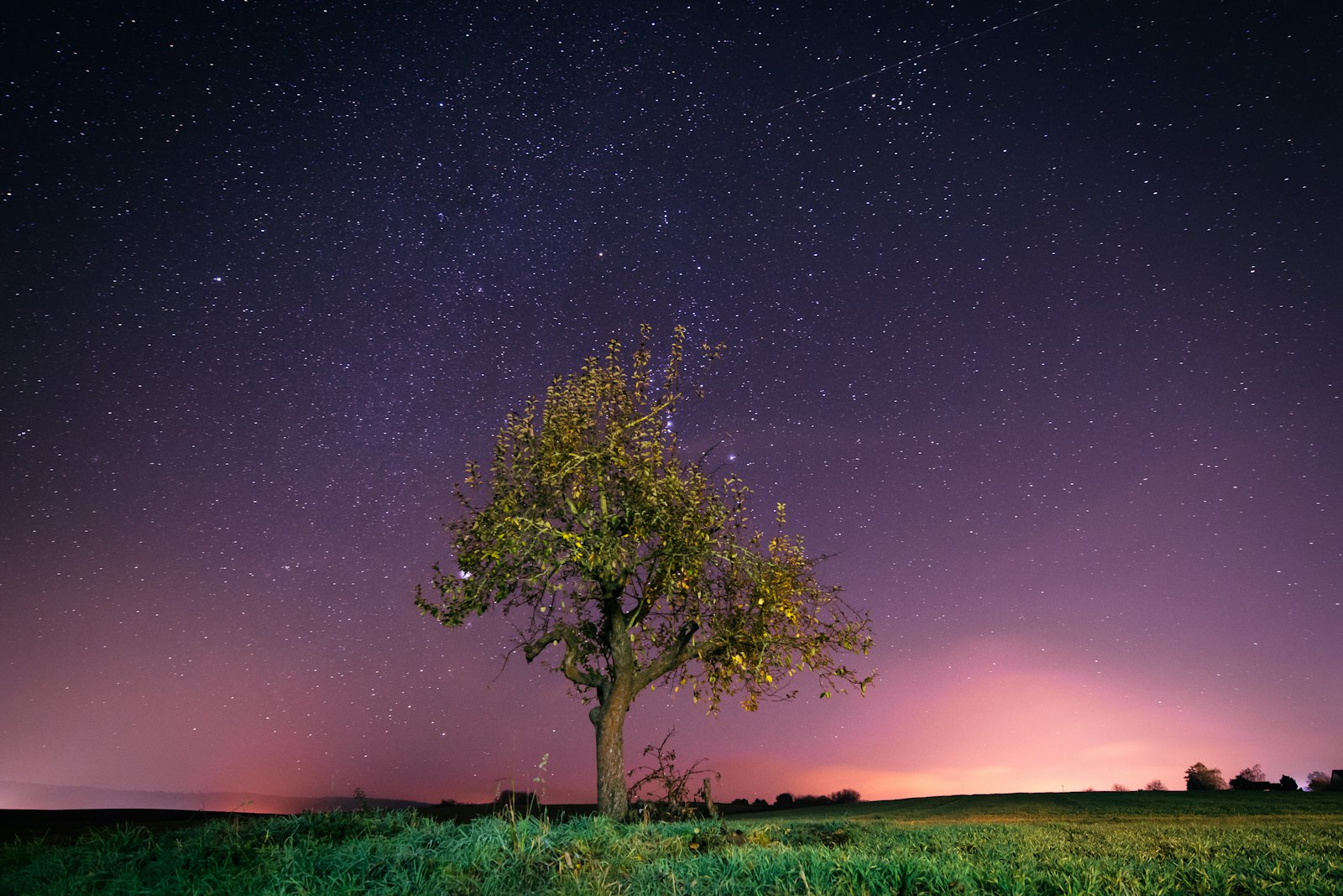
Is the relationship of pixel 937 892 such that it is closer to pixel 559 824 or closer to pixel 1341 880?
pixel 1341 880

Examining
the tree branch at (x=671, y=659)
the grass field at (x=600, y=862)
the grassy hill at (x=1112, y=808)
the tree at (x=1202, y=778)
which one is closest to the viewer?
the grass field at (x=600, y=862)

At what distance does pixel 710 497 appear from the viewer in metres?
21.4

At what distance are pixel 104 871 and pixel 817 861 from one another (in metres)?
7.87

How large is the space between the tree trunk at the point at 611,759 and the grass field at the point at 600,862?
748cm

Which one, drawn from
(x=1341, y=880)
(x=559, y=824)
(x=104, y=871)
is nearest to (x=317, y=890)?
(x=104, y=871)

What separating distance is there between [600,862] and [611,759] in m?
12.6

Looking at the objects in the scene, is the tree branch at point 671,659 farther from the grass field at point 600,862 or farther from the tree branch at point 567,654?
the grass field at point 600,862

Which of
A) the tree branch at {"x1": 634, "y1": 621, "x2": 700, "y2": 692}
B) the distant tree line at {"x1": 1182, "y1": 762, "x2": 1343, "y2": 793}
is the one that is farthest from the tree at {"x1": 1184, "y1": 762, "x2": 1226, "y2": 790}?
the tree branch at {"x1": 634, "y1": 621, "x2": 700, "y2": 692}

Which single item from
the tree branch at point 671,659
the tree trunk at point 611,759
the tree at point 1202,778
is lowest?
the tree at point 1202,778

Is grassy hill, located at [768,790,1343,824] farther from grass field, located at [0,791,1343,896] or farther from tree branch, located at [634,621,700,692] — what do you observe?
grass field, located at [0,791,1343,896]

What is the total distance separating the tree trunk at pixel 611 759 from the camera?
19406 mm

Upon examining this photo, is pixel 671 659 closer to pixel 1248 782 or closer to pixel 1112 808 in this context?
pixel 1112 808

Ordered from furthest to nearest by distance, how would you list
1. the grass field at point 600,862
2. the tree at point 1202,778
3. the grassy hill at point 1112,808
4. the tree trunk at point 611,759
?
the tree at point 1202,778 → the grassy hill at point 1112,808 → the tree trunk at point 611,759 → the grass field at point 600,862

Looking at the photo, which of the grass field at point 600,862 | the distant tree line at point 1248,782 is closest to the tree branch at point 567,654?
the grass field at point 600,862
